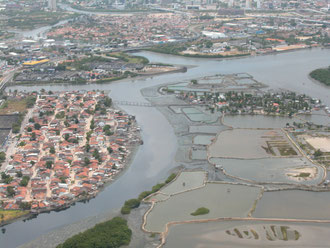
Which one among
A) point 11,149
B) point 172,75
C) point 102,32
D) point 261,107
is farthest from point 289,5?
point 11,149

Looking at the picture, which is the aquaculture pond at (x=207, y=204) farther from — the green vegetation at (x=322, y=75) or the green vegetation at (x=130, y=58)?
the green vegetation at (x=130, y=58)

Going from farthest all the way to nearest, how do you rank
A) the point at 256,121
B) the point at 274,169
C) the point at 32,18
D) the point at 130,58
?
the point at 32,18 → the point at 130,58 → the point at 256,121 → the point at 274,169

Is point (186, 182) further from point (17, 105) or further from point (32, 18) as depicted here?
point (32, 18)

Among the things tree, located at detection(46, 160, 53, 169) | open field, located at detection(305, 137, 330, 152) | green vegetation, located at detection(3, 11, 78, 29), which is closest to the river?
tree, located at detection(46, 160, 53, 169)

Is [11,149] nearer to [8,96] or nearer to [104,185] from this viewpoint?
[104,185]

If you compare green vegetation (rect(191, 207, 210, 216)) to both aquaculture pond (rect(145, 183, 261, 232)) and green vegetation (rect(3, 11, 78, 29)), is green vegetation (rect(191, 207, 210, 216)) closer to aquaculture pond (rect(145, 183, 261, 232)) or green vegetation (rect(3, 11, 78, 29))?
aquaculture pond (rect(145, 183, 261, 232))

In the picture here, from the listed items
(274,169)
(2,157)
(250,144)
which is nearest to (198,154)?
(250,144)

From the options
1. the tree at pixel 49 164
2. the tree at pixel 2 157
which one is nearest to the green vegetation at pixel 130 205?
the tree at pixel 49 164
